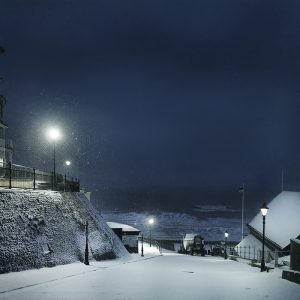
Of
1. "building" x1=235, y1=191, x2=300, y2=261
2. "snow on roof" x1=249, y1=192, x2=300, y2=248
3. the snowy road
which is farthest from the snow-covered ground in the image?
"snow on roof" x1=249, y1=192, x2=300, y2=248

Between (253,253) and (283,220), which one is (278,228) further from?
(253,253)

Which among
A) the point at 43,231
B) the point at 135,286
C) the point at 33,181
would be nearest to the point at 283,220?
the point at 33,181

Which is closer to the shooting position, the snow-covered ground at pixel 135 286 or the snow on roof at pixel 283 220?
the snow-covered ground at pixel 135 286

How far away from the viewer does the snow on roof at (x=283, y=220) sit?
38.0 meters

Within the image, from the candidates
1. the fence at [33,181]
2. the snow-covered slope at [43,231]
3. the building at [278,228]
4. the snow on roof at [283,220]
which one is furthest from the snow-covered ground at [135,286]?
the snow on roof at [283,220]

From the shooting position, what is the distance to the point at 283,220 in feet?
135

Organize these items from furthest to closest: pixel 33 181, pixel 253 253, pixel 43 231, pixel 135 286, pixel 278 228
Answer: pixel 253 253
pixel 278 228
pixel 33 181
pixel 43 231
pixel 135 286

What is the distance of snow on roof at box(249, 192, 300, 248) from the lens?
38050mm

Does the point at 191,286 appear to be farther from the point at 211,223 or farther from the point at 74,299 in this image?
the point at 211,223

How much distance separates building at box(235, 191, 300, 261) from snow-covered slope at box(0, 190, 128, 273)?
17320 mm

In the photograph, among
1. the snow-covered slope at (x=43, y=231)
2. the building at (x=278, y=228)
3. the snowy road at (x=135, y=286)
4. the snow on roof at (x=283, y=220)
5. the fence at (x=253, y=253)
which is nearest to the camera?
the snowy road at (x=135, y=286)

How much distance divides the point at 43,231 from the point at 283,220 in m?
27.8

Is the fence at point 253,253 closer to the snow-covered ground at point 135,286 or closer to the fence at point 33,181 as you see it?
the fence at point 33,181

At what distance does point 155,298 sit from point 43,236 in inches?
429
